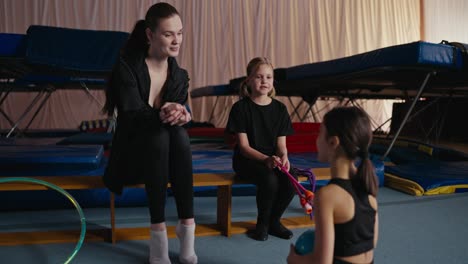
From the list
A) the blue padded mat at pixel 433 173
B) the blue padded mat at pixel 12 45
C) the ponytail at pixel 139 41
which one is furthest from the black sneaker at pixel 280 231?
the blue padded mat at pixel 12 45

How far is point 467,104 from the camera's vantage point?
5.13 m

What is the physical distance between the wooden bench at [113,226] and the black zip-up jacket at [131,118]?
7cm

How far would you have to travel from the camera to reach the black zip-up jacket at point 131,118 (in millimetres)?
1199

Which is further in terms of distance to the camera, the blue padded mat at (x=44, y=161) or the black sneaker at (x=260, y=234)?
the blue padded mat at (x=44, y=161)

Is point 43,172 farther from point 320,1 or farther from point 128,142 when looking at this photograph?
point 320,1

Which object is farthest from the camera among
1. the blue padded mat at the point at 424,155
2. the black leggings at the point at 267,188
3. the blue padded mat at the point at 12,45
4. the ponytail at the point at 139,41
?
the blue padded mat at the point at 424,155

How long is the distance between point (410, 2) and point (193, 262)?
7.11m

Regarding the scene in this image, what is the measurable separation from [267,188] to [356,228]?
611 millimetres

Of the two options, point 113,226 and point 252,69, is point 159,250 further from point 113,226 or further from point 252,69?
point 252,69

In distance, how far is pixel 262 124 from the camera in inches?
61.0

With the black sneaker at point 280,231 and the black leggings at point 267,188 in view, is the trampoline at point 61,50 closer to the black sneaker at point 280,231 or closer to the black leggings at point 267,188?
the black leggings at point 267,188

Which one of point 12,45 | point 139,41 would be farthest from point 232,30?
point 139,41

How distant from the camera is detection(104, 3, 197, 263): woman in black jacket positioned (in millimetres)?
1181

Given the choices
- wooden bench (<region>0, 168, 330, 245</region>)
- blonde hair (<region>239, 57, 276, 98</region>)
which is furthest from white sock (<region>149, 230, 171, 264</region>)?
blonde hair (<region>239, 57, 276, 98</region>)
